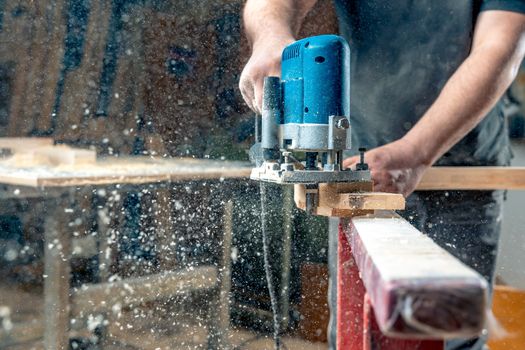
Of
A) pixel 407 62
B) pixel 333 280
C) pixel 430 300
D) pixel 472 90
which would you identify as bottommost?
pixel 333 280

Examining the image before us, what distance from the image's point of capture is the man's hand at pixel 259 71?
1.21 metres

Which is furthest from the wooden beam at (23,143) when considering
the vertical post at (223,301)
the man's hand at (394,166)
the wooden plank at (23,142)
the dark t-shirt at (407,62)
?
the man's hand at (394,166)

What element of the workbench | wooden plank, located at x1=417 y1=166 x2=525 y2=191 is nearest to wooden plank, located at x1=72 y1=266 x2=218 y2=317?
the workbench

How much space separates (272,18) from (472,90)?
1.86ft

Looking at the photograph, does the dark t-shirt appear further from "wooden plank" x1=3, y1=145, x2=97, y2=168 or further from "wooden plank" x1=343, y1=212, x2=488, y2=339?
"wooden plank" x1=343, y1=212, x2=488, y2=339

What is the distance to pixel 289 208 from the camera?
254 cm

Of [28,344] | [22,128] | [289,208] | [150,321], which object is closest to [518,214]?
[289,208]

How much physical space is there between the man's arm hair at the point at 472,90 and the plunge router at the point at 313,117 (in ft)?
1.42

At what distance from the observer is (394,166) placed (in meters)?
1.37

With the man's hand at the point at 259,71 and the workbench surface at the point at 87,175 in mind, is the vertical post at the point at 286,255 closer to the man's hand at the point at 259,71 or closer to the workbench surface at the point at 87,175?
the workbench surface at the point at 87,175

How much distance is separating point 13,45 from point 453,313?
275 centimetres

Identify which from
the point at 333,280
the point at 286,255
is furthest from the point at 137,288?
the point at 286,255

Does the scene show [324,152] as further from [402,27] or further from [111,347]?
[111,347]

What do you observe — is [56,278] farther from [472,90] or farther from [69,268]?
[472,90]
